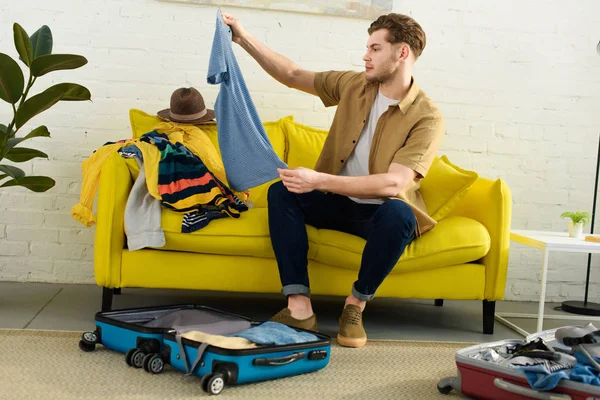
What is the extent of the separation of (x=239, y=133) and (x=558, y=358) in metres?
1.37

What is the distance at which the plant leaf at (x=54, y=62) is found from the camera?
273 centimetres

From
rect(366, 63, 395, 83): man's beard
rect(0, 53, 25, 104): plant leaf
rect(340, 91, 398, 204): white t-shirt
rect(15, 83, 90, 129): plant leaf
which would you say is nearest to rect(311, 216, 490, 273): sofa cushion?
rect(340, 91, 398, 204): white t-shirt

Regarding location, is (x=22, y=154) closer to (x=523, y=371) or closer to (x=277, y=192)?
(x=277, y=192)

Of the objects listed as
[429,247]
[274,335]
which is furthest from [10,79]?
[429,247]

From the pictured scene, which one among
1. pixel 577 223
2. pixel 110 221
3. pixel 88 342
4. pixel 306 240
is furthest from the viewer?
pixel 577 223

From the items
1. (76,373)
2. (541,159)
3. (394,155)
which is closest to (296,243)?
(394,155)

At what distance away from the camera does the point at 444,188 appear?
117 inches

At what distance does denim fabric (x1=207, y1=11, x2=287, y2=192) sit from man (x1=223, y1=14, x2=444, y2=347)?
0.28ft

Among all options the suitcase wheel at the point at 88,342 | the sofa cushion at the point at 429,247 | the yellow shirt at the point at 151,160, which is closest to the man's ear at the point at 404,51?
the sofa cushion at the point at 429,247

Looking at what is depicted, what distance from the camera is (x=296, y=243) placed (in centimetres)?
255

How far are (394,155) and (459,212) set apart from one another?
0.64 metres

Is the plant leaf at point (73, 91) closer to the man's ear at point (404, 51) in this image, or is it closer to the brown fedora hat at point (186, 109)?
the brown fedora hat at point (186, 109)

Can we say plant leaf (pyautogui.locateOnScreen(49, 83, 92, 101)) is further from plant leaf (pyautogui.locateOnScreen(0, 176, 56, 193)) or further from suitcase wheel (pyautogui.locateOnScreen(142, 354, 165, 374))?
suitcase wheel (pyautogui.locateOnScreen(142, 354, 165, 374))

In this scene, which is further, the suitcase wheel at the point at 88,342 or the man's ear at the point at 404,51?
the man's ear at the point at 404,51
